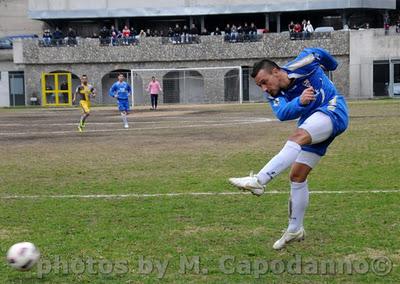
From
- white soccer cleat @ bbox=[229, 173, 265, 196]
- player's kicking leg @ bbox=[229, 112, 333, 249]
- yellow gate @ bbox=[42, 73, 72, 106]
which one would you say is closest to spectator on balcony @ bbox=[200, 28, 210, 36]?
yellow gate @ bbox=[42, 73, 72, 106]

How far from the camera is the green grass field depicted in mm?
6262

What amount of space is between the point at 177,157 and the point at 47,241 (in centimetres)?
811

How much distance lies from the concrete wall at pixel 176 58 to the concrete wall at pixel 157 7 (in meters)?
5.26

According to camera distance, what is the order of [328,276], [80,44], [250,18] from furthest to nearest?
[250,18]
[80,44]
[328,276]

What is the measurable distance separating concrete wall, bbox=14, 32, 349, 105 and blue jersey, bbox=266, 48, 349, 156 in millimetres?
43426

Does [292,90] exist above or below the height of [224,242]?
above

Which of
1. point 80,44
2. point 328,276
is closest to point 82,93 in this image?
point 328,276

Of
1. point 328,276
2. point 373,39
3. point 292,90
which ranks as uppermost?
point 373,39

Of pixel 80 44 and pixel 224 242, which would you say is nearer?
pixel 224 242

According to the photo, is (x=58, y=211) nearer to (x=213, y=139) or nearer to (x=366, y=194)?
(x=366, y=194)

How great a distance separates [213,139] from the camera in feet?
64.5

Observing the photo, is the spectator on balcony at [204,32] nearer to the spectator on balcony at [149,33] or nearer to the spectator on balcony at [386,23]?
the spectator on balcony at [149,33]

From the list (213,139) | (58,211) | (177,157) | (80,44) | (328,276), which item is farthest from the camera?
(80,44)

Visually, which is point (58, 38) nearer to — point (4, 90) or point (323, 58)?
point (4, 90)
